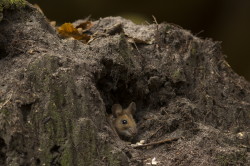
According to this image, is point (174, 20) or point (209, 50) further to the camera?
point (174, 20)

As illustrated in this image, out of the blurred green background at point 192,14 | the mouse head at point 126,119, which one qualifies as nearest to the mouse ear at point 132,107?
the mouse head at point 126,119

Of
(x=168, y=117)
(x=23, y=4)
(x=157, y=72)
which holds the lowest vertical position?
(x=168, y=117)

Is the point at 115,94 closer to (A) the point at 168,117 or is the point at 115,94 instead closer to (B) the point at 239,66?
(A) the point at 168,117

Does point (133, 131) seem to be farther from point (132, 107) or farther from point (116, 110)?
point (116, 110)

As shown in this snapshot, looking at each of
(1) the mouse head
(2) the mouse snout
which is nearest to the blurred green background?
(1) the mouse head

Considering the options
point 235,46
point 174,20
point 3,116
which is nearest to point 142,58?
point 3,116

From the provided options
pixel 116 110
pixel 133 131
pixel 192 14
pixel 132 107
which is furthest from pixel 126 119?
pixel 192 14
